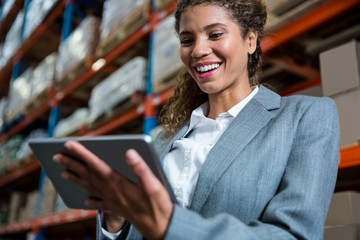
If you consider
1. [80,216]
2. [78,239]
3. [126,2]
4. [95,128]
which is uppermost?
[126,2]

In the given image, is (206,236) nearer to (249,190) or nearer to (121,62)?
(249,190)

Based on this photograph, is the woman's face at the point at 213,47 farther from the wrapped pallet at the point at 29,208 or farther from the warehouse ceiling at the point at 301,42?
the wrapped pallet at the point at 29,208

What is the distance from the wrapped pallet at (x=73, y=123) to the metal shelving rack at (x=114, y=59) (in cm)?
11

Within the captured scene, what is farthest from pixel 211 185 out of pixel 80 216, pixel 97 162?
pixel 80 216

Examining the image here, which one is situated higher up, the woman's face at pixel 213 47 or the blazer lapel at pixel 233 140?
the woman's face at pixel 213 47

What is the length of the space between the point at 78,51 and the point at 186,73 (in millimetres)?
2157

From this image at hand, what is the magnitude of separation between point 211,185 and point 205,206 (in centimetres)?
5

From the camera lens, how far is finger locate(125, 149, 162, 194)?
1.99 feet

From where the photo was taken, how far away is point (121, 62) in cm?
329

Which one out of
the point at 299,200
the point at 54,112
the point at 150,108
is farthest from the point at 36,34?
the point at 299,200

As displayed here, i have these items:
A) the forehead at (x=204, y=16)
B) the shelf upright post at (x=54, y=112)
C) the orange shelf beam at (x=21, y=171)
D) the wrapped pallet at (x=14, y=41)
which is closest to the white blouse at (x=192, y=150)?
the forehead at (x=204, y=16)

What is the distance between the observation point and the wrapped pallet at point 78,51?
3.26 metres

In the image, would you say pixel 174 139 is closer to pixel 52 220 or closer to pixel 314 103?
pixel 314 103

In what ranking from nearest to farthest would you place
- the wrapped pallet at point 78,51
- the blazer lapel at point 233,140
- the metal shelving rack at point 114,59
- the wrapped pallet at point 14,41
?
the blazer lapel at point 233,140 < the metal shelving rack at point 114,59 < the wrapped pallet at point 78,51 < the wrapped pallet at point 14,41
